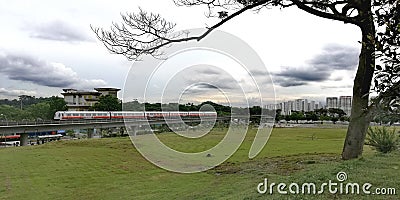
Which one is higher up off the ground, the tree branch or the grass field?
the tree branch

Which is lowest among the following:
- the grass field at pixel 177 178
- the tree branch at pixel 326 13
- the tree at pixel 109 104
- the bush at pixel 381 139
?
the grass field at pixel 177 178

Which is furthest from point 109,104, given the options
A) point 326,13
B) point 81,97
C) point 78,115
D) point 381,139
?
point 326,13

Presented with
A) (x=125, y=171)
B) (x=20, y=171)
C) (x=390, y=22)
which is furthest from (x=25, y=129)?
(x=390, y=22)

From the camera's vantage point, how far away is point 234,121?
11781 mm

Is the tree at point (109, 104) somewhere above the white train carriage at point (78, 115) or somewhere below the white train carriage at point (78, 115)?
above

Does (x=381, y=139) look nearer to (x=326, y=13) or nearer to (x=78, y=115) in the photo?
(x=326, y=13)

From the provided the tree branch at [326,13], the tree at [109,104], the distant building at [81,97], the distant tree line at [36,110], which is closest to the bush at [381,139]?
the tree branch at [326,13]

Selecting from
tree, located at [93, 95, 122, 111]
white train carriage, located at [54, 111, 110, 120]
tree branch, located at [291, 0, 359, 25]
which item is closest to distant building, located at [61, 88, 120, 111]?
tree, located at [93, 95, 122, 111]

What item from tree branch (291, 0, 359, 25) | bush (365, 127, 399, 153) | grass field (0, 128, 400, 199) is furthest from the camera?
bush (365, 127, 399, 153)

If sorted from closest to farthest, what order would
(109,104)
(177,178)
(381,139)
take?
(381,139) < (177,178) < (109,104)

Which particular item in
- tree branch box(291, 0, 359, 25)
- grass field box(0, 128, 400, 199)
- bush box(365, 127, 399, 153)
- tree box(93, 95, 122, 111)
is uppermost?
tree branch box(291, 0, 359, 25)

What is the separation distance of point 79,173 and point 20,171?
2.37 m

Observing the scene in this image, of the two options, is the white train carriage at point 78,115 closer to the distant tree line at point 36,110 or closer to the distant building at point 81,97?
the distant tree line at point 36,110

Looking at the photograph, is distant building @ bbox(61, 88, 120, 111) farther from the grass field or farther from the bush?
the bush
